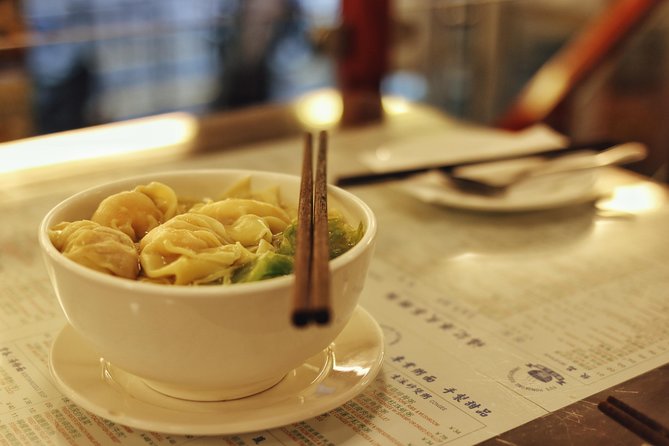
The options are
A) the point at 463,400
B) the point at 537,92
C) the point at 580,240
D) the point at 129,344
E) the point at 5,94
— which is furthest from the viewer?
the point at 5,94

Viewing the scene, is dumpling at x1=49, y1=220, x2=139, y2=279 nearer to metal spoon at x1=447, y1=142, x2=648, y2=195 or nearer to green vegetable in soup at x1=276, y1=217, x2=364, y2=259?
green vegetable in soup at x1=276, y1=217, x2=364, y2=259

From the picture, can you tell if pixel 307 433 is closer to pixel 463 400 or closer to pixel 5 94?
pixel 463 400

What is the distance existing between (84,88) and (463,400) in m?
2.99

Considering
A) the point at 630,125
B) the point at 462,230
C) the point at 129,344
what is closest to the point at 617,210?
the point at 462,230

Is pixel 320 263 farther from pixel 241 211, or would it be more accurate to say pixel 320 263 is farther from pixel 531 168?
pixel 531 168

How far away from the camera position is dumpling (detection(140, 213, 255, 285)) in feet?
1.72

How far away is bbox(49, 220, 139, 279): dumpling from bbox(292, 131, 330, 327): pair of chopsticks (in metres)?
0.12

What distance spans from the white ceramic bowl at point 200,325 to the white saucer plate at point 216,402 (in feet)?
0.05

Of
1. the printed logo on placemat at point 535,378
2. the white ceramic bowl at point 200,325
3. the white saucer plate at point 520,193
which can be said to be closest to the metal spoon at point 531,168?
the white saucer plate at point 520,193

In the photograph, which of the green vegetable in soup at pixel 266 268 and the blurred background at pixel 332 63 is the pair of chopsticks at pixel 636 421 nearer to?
the green vegetable in soup at pixel 266 268

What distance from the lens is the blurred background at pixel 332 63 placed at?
191cm

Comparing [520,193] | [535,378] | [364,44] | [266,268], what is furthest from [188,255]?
[364,44]

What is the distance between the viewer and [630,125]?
7.47ft

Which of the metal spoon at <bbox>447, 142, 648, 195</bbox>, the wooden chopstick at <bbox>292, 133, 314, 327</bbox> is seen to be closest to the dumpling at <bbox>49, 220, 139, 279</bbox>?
the wooden chopstick at <bbox>292, 133, 314, 327</bbox>
